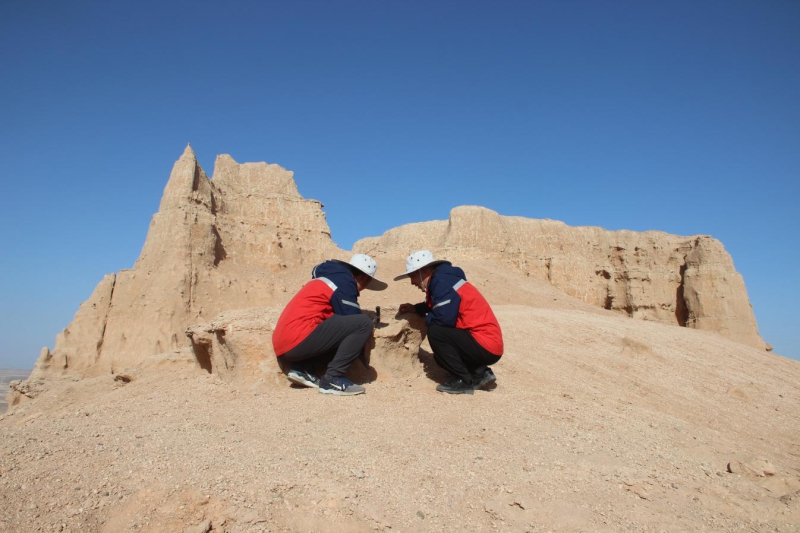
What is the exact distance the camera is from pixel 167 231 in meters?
18.9

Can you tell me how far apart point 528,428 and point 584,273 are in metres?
31.5

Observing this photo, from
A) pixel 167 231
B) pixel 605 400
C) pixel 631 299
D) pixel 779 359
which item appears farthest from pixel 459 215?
pixel 605 400

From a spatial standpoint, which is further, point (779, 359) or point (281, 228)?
point (281, 228)

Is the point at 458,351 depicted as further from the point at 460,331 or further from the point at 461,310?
the point at 461,310

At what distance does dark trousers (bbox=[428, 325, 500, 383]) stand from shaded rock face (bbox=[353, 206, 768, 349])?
A: 24.1m

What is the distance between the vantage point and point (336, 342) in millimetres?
5504

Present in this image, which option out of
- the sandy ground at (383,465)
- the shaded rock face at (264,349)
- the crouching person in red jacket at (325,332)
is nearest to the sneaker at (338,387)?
the crouching person in red jacket at (325,332)

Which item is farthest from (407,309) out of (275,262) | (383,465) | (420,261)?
(275,262)

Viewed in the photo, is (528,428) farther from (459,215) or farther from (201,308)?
(459,215)

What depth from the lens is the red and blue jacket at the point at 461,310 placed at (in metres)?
5.75

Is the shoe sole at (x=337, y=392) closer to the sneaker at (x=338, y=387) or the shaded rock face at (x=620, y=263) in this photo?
the sneaker at (x=338, y=387)

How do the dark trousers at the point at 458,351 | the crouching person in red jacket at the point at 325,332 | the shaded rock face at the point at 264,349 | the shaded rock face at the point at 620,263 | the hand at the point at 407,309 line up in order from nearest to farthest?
1. the crouching person in red jacket at the point at 325,332
2. the dark trousers at the point at 458,351
3. the shaded rock face at the point at 264,349
4. the hand at the point at 407,309
5. the shaded rock face at the point at 620,263

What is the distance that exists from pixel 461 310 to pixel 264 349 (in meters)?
2.44

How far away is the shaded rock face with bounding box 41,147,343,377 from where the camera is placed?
56.3ft
